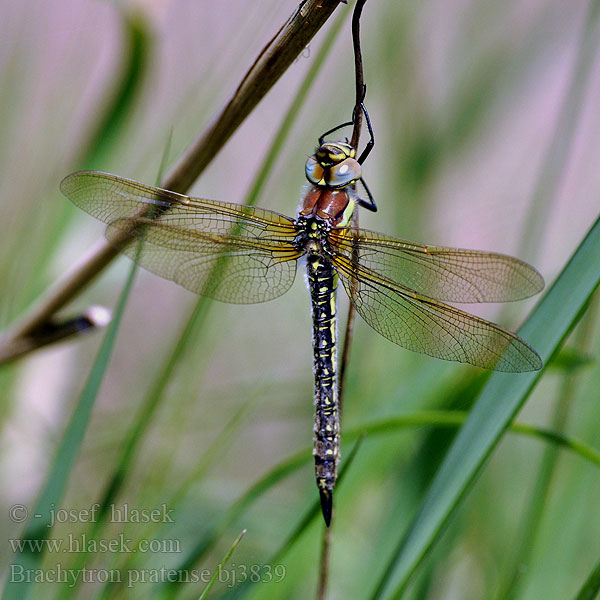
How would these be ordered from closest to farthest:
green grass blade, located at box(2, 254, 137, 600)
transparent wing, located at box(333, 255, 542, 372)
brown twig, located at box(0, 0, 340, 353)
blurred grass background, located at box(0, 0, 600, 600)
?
1. brown twig, located at box(0, 0, 340, 353)
2. green grass blade, located at box(2, 254, 137, 600)
3. transparent wing, located at box(333, 255, 542, 372)
4. blurred grass background, located at box(0, 0, 600, 600)

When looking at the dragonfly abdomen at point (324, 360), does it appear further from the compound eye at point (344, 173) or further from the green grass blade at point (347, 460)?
the compound eye at point (344, 173)

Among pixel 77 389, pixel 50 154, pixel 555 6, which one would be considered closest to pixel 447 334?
pixel 555 6

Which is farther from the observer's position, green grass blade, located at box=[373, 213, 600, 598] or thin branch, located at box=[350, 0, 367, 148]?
thin branch, located at box=[350, 0, 367, 148]

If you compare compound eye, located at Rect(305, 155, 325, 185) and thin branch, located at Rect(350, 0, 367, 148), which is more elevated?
thin branch, located at Rect(350, 0, 367, 148)

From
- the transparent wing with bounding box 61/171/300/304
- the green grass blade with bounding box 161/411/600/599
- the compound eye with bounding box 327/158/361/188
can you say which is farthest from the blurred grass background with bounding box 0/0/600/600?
the compound eye with bounding box 327/158/361/188

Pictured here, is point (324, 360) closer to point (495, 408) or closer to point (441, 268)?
point (441, 268)

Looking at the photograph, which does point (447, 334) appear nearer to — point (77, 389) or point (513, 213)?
point (513, 213)

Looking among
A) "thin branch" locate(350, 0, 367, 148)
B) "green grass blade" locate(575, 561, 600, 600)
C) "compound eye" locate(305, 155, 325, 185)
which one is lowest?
"green grass blade" locate(575, 561, 600, 600)

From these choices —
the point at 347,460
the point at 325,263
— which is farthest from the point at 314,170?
the point at 347,460

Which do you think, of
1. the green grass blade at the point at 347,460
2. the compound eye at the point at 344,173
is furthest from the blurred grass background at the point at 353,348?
the compound eye at the point at 344,173

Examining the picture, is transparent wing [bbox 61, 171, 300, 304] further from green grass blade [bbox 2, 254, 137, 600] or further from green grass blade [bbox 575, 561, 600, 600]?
green grass blade [bbox 575, 561, 600, 600]
